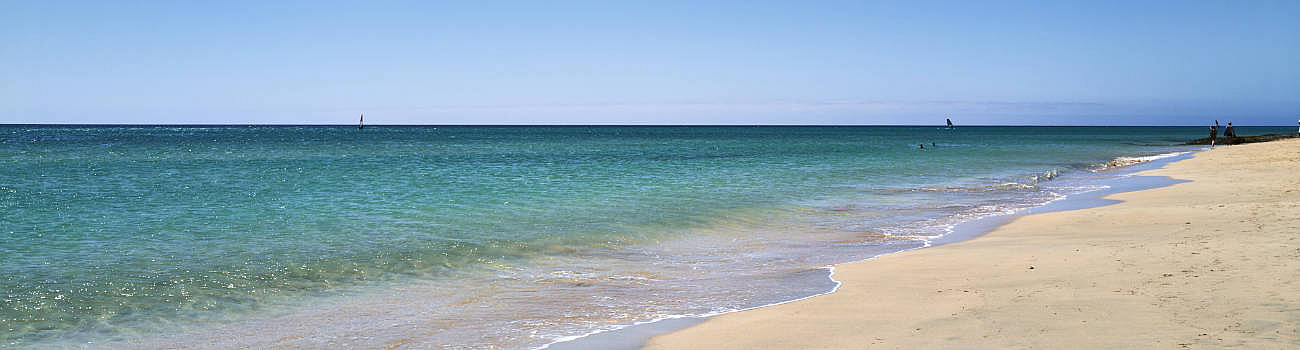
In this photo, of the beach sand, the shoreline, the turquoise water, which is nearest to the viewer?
the beach sand

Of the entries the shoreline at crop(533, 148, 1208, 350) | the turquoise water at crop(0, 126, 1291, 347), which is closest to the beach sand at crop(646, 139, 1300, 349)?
the shoreline at crop(533, 148, 1208, 350)

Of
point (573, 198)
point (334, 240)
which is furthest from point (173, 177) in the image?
point (334, 240)

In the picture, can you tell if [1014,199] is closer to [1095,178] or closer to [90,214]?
[1095,178]

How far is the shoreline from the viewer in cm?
718

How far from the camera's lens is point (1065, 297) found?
760cm

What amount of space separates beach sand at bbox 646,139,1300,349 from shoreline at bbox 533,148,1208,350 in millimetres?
197

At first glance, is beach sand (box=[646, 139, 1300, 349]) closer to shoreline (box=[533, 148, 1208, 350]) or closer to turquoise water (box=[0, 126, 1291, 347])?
shoreline (box=[533, 148, 1208, 350])

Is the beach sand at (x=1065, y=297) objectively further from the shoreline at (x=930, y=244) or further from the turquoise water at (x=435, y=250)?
the turquoise water at (x=435, y=250)

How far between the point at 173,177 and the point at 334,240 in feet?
73.0

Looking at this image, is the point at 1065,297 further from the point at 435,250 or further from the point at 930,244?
the point at 435,250

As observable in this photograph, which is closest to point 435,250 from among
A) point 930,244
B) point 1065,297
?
point 930,244

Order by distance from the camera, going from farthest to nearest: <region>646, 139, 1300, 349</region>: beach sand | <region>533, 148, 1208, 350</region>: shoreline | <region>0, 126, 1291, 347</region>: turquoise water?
<region>0, 126, 1291, 347</region>: turquoise water → <region>533, 148, 1208, 350</region>: shoreline → <region>646, 139, 1300, 349</region>: beach sand

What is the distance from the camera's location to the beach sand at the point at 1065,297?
6.14 m

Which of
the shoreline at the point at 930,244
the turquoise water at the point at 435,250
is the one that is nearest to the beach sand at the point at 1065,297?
the shoreline at the point at 930,244
